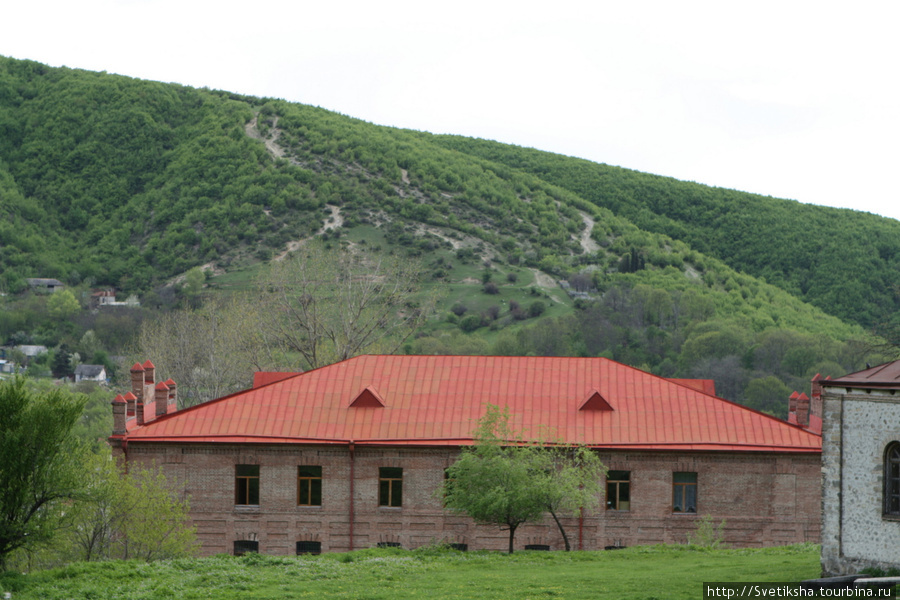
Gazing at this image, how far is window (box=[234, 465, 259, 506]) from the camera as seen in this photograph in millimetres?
32219

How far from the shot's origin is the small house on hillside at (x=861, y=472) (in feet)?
65.6

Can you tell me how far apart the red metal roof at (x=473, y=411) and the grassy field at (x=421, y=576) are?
4.56m

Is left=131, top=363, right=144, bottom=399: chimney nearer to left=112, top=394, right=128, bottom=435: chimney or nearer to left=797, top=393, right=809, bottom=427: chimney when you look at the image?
left=112, top=394, right=128, bottom=435: chimney

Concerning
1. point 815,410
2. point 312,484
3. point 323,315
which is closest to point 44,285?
point 323,315

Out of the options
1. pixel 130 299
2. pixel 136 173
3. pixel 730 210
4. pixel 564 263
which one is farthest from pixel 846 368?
pixel 136 173

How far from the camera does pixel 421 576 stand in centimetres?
2417

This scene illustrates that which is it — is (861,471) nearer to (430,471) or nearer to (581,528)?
(581,528)

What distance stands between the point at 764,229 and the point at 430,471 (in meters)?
112

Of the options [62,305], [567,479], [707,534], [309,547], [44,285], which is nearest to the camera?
[567,479]

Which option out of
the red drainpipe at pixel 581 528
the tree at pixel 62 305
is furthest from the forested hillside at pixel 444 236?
the red drainpipe at pixel 581 528

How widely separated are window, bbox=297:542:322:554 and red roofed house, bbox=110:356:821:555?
0.03 meters

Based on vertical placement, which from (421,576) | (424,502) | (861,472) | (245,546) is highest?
(861,472)

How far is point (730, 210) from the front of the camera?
141m

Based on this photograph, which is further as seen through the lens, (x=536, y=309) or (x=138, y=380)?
(x=536, y=309)
